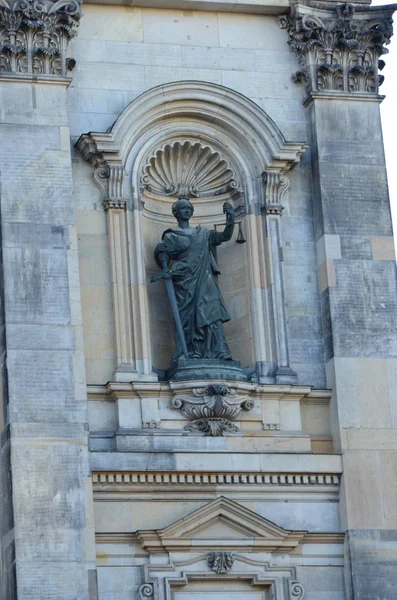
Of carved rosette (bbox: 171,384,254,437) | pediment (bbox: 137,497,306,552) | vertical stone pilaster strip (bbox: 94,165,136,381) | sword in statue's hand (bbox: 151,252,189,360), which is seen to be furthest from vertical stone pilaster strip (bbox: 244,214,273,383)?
pediment (bbox: 137,497,306,552)

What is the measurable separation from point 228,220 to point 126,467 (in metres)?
3.26

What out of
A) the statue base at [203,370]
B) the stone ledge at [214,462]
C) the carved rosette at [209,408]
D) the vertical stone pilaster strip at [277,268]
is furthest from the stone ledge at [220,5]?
the stone ledge at [214,462]

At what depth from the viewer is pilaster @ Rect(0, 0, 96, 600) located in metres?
27.0

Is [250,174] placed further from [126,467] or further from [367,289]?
[126,467]

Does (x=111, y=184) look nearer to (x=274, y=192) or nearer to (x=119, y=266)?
(x=119, y=266)

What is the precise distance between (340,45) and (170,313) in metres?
3.89

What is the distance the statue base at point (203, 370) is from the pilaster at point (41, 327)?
138cm

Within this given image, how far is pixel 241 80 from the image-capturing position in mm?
30312

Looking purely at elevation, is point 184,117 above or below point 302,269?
above

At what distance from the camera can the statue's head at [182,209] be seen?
29609mm

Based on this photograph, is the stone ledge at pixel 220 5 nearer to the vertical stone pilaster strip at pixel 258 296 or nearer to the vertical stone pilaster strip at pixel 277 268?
the vertical stone pilaster strip at pixel 277 268

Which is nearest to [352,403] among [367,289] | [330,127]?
[367,289]

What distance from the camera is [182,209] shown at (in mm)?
29609

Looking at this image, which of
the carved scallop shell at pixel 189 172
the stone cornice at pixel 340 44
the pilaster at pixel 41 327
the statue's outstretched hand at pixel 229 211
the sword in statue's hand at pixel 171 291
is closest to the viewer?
the pilaster at pixel 41 327
